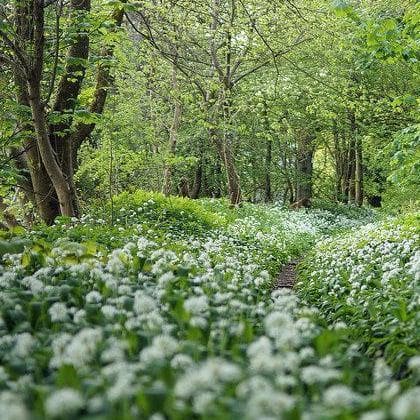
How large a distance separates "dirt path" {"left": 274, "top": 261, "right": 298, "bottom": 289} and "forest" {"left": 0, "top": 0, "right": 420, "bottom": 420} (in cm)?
8

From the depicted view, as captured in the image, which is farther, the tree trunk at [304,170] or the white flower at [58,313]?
the tree trunk at [304,170]

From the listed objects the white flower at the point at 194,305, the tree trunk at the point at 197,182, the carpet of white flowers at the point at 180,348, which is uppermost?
the tree trunk at the point at 197,182

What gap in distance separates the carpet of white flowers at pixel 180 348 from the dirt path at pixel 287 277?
2.46 m

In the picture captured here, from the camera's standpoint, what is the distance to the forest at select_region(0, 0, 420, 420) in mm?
2693

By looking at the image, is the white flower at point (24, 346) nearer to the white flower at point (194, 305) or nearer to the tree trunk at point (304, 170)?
the white flower at point (194, 305)

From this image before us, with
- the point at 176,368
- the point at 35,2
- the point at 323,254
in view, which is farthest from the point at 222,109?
the point at 176,368

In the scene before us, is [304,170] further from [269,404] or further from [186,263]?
[269,404]

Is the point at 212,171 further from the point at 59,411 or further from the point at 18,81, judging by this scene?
the point at 59,411

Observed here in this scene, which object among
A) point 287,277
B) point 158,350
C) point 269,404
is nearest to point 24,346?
point 158,350

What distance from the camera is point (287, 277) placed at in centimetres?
1183

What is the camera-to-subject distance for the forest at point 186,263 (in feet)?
8.84

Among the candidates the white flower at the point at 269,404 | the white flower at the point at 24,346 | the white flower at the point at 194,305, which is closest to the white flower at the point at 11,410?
the white flower at the point at 269,404

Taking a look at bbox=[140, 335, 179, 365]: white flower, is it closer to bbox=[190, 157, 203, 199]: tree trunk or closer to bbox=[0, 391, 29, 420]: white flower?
bbox=[0, 391, 29, 420]: white flower

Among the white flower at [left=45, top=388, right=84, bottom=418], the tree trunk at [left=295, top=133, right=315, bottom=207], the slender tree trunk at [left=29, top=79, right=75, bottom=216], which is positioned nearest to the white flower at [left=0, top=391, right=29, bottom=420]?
the white flower at [left=45, top=388, right=84, bottom=418]
